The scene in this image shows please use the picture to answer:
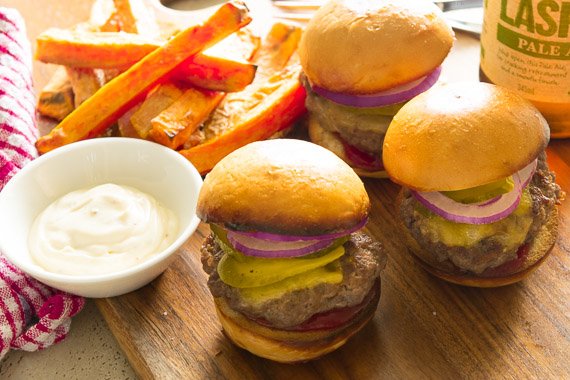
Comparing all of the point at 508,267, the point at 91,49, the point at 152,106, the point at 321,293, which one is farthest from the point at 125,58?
the point at 508,267

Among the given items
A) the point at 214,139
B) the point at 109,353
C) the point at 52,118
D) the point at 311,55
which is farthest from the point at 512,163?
Answer: the point at 52,118

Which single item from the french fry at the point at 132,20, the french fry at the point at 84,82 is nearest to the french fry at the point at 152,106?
the french fry at the point at 84,82

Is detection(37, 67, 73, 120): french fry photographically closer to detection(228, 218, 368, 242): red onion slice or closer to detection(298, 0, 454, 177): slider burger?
detection(298, 0, 454, 177): slider burger

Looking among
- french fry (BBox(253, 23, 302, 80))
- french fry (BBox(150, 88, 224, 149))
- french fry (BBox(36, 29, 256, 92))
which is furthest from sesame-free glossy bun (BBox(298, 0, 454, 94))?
french fry (BBox(253, 23, 302, 80))

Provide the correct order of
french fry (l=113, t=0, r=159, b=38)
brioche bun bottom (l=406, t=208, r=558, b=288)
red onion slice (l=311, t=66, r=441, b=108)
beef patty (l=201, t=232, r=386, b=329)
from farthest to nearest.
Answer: french fry (l=113, t=0, r=159, b=38) < red onion slice (l=311, t=66, r=441, b=108) < brioche bun bottom (l=406, t=208, r=558, b=288) < beef patty (l=201, t=232, r=386, b=329)

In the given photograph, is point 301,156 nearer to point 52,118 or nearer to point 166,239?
point 166,239
